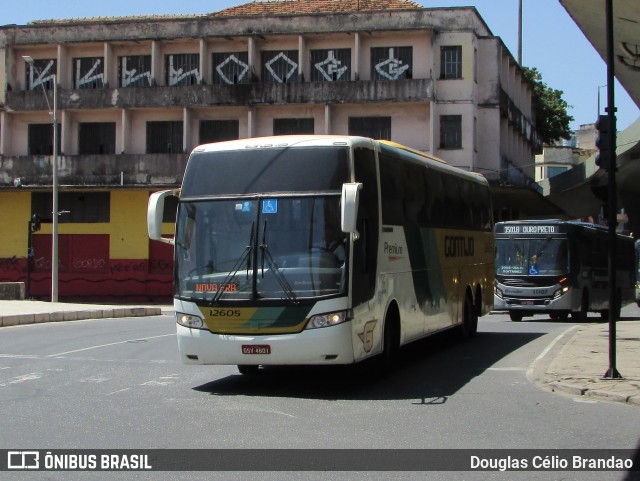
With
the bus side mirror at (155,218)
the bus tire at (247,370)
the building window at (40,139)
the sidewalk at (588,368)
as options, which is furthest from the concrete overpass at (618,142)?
the building window at (40,139)

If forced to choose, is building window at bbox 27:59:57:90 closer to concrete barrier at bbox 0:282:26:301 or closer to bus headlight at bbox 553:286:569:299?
concrete barrier at bbox 0:282:26:301

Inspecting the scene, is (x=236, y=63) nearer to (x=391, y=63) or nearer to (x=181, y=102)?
(x=181, y=102)

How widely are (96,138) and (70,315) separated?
18.3m

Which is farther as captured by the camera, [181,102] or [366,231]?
[181,102]

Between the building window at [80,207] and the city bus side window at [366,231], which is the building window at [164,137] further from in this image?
the city bus side window at [366,231]

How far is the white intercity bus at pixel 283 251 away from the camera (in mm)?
11633

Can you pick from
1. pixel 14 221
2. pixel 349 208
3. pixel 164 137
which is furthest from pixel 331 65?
pixel 349 208

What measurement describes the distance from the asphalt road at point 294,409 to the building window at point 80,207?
1089 inches

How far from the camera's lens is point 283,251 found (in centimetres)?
1176

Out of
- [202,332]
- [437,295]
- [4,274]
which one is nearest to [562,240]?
[437,295]

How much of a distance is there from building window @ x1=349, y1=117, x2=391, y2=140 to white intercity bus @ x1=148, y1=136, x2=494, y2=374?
2891 centimetres

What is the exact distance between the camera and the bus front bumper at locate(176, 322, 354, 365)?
11578mm

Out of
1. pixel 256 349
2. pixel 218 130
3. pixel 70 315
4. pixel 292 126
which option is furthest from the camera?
pixel 218 130

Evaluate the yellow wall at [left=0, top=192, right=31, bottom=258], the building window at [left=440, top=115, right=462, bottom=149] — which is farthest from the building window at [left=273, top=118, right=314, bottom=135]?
the yellow wall at [left=0, top=192, right=31, bottom=258]
